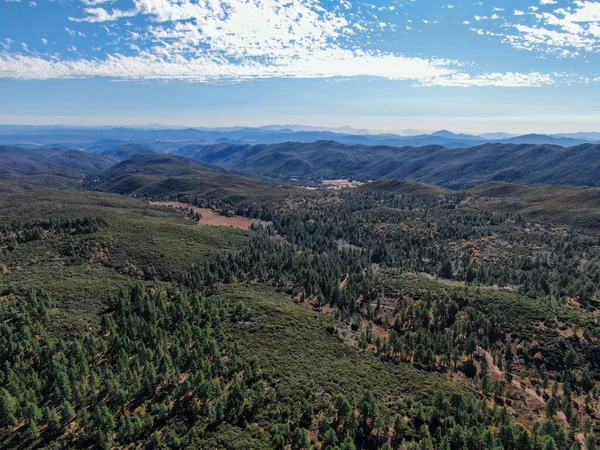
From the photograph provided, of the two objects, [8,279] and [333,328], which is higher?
[8,279]

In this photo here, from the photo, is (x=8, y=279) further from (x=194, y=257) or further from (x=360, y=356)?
(x=360, y=356)

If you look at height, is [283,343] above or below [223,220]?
above

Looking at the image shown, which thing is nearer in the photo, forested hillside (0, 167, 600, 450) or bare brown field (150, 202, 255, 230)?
forested hillside (0, 167, 600, 450)

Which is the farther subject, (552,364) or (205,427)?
(552,364)

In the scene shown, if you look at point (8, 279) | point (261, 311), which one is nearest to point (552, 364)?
point (261, 311)

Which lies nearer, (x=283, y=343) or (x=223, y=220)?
(x=283, y=343)

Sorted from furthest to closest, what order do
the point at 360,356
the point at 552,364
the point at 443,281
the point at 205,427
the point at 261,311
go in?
the point at 443,281
the point at 261,311
the point at 552,364
the point at 360,356
the point at 205,427

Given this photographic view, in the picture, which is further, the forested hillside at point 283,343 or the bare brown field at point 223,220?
the bare brown field at point 223,220

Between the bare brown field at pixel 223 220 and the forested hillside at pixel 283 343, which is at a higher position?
the forested hillside at pixel 283 343

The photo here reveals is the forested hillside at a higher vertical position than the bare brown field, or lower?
higher

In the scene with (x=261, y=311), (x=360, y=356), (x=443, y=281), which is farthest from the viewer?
(x=443, y=281)
